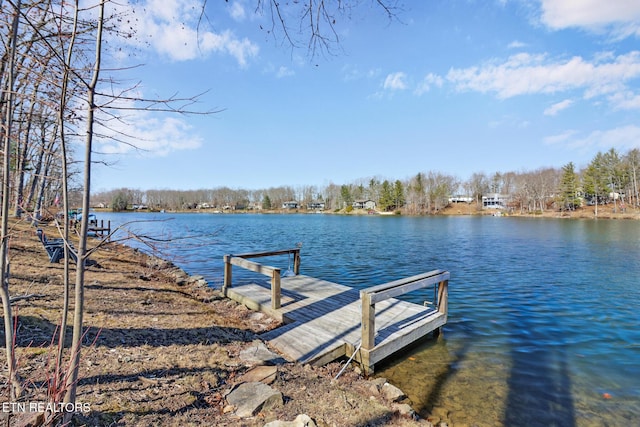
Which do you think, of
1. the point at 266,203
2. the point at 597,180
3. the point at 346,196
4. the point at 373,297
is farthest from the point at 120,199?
the point at 597,180

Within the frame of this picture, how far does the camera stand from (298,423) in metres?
2.92

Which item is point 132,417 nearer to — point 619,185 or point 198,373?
point 198,373

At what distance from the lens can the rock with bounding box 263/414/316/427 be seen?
2.87 m

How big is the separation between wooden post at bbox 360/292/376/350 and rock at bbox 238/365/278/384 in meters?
1.51

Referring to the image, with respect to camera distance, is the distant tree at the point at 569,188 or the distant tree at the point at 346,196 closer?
the distant tree at the point at 569,188

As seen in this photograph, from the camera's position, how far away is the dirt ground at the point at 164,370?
9.73 feet

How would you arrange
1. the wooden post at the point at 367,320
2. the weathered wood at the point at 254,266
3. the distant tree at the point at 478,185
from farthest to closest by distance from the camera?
the distant tree at the point at 478,185, the weathered wood at the point at 254,266, the wooden post at the point at 367,320

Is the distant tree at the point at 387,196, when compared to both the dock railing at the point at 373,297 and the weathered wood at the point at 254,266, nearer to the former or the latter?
the weathered wood at the point at 254,266

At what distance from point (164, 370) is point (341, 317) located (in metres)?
3.41

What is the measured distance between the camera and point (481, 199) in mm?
91062

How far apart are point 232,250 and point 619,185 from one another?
74558mm

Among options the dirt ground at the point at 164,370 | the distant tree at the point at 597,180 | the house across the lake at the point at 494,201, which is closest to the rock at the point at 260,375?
the dirt ground at the point at 164,370

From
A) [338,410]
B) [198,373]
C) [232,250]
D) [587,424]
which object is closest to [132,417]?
[198,373]

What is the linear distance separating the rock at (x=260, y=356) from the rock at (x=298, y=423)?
1464 mm
